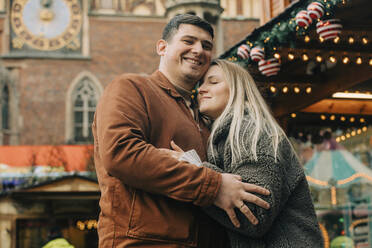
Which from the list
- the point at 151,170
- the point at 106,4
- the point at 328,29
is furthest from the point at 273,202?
the point at 106,4

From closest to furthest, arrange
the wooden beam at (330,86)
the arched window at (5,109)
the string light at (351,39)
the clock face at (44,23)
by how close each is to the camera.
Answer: the string light at (351,39)
the wooden beam at (330,86)
the arched window at (5,109)
the clock face at (44,23)

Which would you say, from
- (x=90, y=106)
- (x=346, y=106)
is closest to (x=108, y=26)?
(x=90, y=106)

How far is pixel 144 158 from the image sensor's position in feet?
6.83

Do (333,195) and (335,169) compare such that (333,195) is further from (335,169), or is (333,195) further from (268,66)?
(268,66)

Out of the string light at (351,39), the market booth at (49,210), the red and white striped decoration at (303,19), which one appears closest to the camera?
the red and white striped decoration at (303,19)

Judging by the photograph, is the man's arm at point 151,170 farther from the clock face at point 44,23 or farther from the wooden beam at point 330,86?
the clock face at point 44,23

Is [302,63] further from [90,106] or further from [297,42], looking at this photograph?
[90,106]

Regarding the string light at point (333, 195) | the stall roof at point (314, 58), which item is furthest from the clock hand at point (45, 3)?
the string light at point (333, 195)

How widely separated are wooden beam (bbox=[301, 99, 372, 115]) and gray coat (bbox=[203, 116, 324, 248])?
640cm

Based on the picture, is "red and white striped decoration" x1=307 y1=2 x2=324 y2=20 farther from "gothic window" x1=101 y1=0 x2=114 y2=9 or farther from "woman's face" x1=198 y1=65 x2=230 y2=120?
"gothic window" x1=101 y1=0 x2=114 y2=9

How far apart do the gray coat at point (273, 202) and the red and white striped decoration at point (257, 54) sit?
147 inches

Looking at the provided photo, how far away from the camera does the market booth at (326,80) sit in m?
5.19

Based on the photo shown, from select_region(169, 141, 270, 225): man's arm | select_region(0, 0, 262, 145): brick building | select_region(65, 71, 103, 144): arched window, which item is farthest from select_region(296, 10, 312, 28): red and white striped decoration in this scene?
select_region(65, 71, 103, 144): arched window

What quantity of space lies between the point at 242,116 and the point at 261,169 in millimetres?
304
